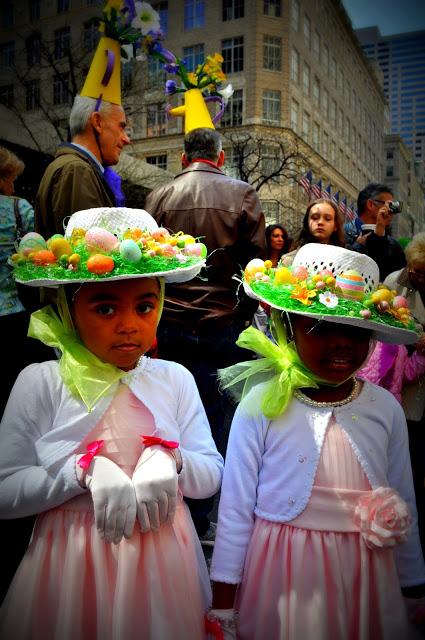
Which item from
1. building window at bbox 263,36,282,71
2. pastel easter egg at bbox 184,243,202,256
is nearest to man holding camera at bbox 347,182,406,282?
pastel easter egg at bbox 184,243,202,256

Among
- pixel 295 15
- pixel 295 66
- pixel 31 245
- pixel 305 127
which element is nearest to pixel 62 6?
pixel 31 245

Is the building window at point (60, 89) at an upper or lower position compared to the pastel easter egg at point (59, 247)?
upper

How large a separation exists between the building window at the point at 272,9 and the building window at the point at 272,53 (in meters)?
1.11

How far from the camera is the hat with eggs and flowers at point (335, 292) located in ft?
5.56

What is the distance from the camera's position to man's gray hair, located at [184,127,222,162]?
130 inches

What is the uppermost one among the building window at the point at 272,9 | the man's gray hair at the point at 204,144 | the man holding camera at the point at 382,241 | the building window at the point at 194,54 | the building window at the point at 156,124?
the building window at the point at 272,9

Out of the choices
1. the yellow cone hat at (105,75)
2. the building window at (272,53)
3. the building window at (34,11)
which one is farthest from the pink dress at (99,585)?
the building window at (272,53)

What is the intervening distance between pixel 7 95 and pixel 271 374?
13686 mm

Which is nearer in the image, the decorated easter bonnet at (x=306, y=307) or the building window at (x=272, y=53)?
the decorated easter bonnet at (x=306, y=307)

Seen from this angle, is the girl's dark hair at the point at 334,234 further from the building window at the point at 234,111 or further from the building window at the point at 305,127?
the building window at the point at 305,127

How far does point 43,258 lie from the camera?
1.71m

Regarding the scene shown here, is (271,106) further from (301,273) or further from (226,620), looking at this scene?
(226,620)

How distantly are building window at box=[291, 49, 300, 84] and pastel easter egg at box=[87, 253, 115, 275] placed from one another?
33.3 metres

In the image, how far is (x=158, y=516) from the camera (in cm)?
156
